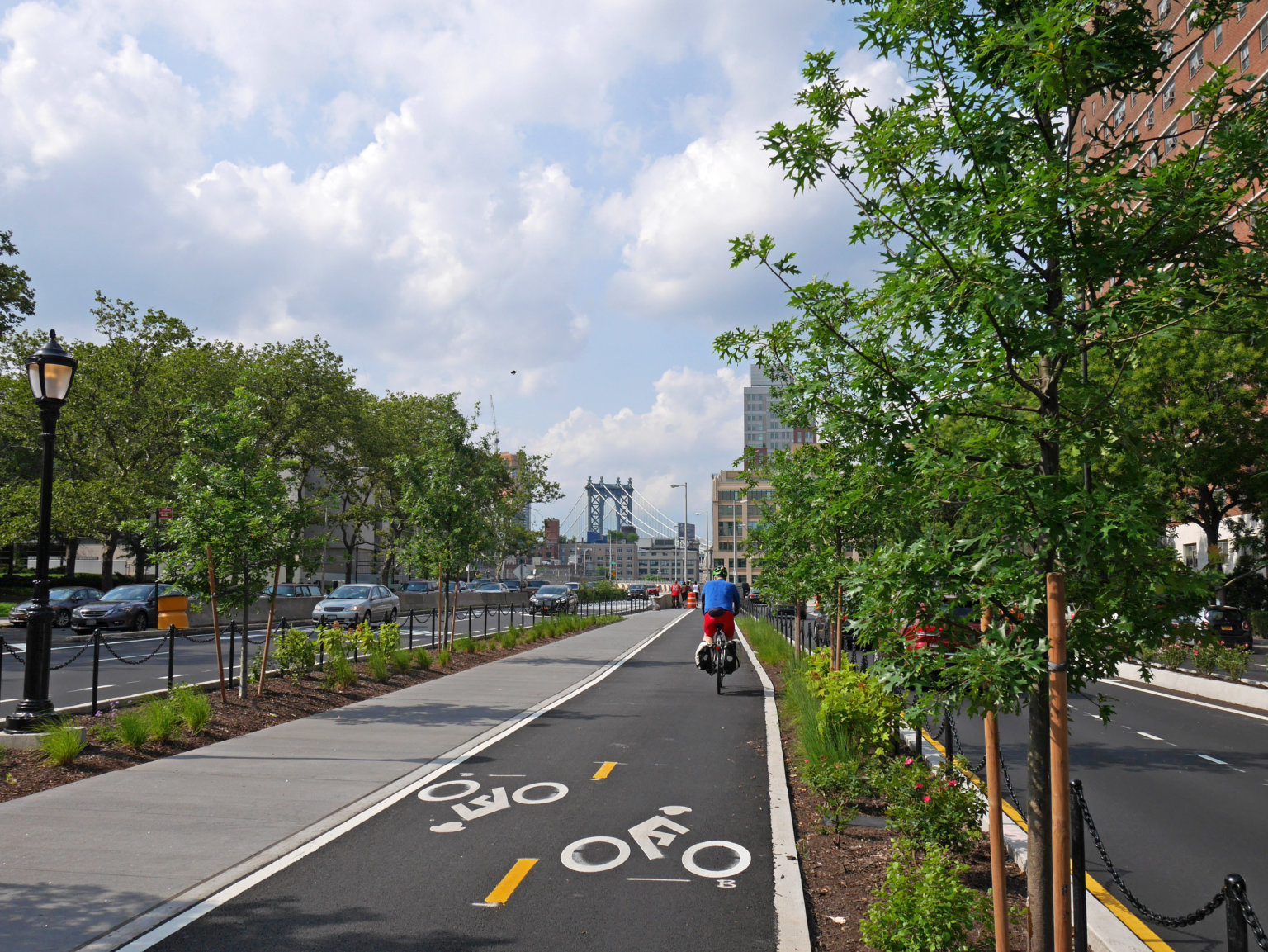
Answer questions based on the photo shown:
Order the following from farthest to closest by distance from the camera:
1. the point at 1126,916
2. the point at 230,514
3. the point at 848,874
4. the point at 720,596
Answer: the point at 720,596, the point at 230,514, the point at 848,874, the point at 1126,916

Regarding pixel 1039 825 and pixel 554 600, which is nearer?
pixel 1039 825

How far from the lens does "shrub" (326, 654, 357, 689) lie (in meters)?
14.1

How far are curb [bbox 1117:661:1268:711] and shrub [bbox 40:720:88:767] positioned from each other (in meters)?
14.0

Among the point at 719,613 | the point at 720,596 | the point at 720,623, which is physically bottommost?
the point at 720,623

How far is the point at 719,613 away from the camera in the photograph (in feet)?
50.2

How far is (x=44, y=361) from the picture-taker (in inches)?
416

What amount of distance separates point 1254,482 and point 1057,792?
36602 millimetres

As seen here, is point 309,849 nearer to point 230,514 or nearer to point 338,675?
point 230,514

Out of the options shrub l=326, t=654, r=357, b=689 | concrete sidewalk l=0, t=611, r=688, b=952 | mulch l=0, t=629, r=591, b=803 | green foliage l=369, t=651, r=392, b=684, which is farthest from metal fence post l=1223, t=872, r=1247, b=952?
green foliage l=369, t=651, r=392, b=684

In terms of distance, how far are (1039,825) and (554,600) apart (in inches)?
1854

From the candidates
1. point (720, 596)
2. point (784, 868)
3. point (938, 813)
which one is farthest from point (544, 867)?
point (720, 596)

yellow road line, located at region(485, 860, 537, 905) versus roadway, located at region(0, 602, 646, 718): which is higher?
yellow road line, located at region(485, 860, 537, 905)

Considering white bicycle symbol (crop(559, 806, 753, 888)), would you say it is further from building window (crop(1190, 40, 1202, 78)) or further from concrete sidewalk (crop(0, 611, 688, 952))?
building window (crop(1190, 40, 1202, 78))

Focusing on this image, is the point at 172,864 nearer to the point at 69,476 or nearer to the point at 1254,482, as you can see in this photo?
the point at 1254,482
